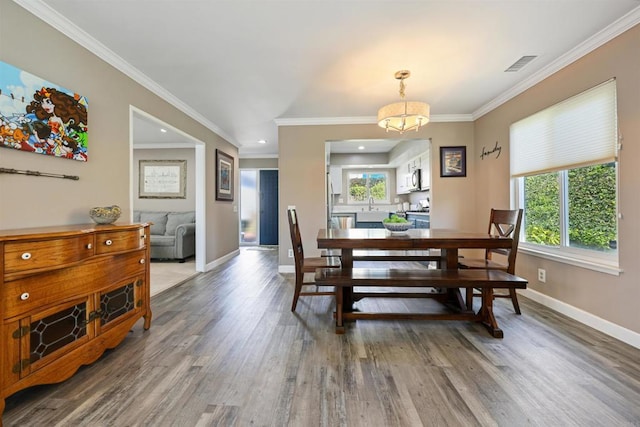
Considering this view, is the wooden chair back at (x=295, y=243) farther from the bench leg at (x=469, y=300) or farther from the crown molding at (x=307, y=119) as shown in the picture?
the crown molding at (x=307, y=119)

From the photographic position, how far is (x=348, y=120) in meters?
4.23

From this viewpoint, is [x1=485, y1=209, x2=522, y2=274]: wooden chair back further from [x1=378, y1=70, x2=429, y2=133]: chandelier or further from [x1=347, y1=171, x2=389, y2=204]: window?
[x1=347, y1=171, x2=389, y2=204]: window

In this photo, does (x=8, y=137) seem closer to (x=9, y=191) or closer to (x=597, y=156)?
(x=9, y=191)

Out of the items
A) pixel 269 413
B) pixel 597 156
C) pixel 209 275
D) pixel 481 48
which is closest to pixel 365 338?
pixel 269 413

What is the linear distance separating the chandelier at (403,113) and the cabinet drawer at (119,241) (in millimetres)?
2436

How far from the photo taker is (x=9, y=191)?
1.70 meters

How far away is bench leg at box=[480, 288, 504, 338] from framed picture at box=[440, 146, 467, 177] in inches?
93.0

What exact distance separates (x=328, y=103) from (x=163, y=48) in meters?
1.93

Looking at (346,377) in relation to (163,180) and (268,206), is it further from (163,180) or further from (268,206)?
(268,206)

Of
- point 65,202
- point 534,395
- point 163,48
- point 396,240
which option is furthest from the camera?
point 163,48

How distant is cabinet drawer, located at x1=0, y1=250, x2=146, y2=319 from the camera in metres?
1.32

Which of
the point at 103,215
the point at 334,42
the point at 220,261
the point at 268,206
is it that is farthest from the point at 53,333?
the point at 268,206

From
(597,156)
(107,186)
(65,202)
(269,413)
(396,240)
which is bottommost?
(269,413)

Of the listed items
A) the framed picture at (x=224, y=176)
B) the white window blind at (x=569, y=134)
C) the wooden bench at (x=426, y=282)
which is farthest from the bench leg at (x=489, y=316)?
the framed picture at (x=224, y=176)
